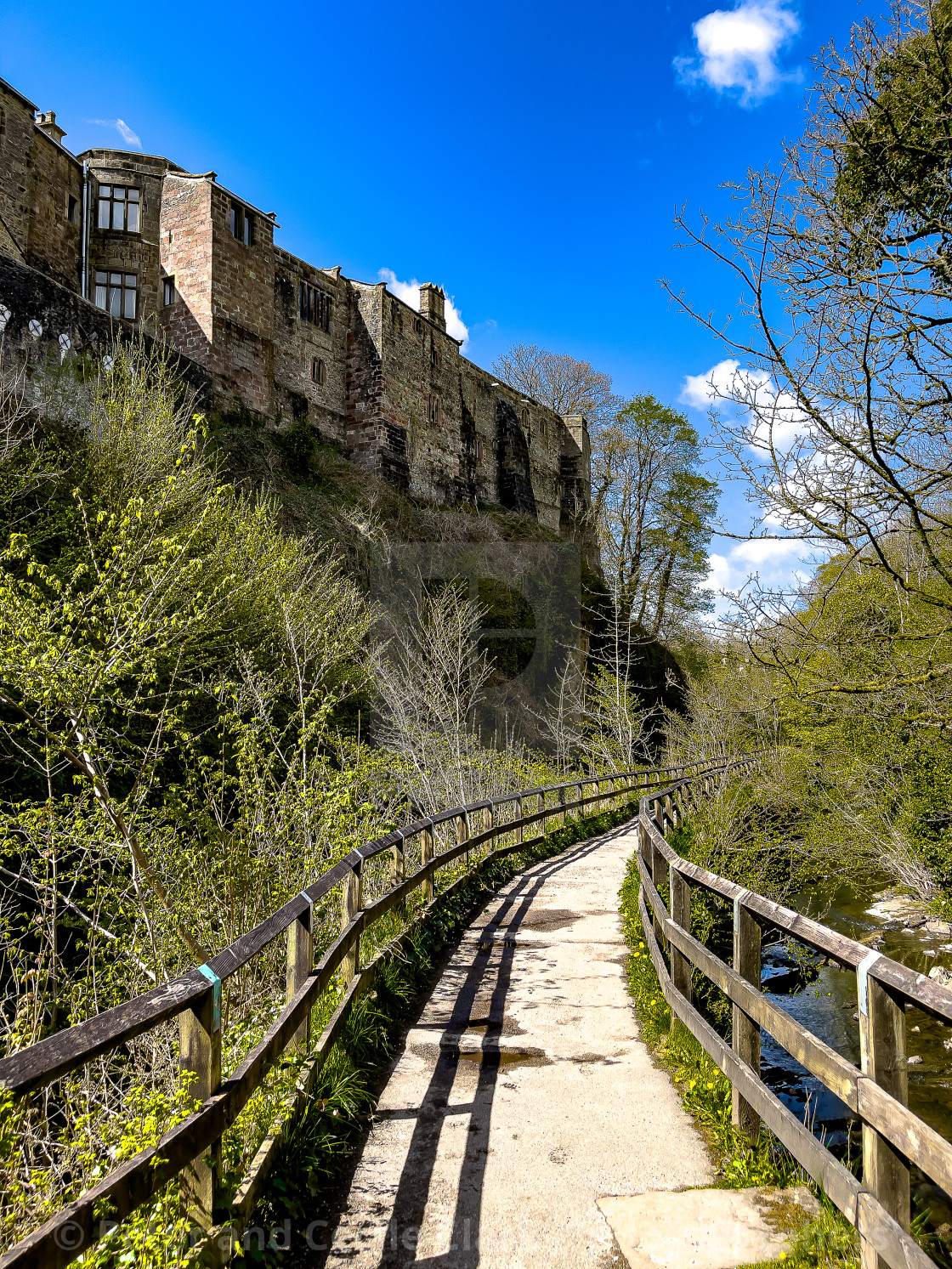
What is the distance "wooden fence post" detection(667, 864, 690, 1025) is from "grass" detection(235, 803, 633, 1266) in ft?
5.62

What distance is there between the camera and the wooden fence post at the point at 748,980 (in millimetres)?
3484

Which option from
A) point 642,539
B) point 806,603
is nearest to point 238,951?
point 806,603

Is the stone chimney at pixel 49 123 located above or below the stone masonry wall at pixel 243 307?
above

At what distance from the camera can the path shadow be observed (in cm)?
296

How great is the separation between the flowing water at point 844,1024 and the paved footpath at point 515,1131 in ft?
3.75

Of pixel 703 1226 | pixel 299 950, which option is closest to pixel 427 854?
pixel 299 950

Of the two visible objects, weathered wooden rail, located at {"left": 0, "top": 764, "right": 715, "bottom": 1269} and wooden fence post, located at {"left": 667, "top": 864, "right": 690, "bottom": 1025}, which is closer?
weathered wooden rail, located at {"left": 0, "top": 764, "right": 715, "bottom": 1269}

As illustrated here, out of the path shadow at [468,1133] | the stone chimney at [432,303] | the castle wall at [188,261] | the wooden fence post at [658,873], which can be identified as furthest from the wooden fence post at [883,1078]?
the stone chimney at [432,303]

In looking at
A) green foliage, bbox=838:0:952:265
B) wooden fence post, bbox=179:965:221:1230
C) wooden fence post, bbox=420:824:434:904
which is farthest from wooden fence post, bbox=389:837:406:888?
green foliage, bbox=838:0:952:265

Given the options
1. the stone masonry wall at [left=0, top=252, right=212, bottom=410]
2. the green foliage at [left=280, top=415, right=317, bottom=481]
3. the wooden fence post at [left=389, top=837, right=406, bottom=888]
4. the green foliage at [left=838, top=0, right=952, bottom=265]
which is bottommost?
the wooden fence post at [left=389, top=837, right=406, bottom=888]

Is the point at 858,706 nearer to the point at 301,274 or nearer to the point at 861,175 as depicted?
the point at 861,175

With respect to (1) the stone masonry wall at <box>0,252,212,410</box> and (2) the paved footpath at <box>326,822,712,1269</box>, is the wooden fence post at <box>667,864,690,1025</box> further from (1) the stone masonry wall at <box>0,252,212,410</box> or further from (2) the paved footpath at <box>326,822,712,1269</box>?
(1) the stone masonry wall at <box>0,252,212,410</box>

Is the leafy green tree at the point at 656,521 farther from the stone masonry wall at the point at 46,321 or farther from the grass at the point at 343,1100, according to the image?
the grass at the point at 343,1100

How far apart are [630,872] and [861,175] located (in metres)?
8.04
